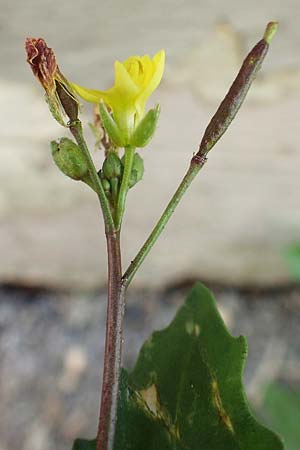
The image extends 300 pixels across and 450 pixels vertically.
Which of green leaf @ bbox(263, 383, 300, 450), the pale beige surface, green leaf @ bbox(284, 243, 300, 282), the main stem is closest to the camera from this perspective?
the main stem

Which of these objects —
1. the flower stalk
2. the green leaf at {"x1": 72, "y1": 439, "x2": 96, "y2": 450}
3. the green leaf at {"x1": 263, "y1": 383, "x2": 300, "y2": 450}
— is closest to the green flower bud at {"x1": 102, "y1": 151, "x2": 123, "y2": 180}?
the flower stalk

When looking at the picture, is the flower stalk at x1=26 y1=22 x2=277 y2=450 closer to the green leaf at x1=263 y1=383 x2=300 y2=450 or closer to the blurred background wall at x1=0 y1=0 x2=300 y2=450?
the blurred background wall at x1=0 y1=0 x2=300 y2=450

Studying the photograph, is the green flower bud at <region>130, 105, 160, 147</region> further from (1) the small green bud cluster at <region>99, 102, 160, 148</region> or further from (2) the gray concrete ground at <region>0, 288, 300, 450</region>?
(2) the gray concrete ground at <region>0, 288, 300, 450</region>

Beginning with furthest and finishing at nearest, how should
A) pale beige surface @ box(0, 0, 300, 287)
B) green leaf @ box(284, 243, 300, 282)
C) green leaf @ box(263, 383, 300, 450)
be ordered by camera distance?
green leaf @ box(284, 243, 300, 282) < green leaf @ box(263, 383, 300, 450) < pale beige surface @ box(0, 0, 300, 287)

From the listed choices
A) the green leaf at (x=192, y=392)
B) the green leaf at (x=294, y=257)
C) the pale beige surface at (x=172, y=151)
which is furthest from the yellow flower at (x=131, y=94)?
the green leaf at (x=294, y=257)

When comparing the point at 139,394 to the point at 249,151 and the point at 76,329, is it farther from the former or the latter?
the point at 76,329

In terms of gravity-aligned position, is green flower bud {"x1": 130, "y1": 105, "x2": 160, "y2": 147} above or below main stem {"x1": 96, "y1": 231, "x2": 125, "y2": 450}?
above

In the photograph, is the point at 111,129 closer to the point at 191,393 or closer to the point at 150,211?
the point at 191,393

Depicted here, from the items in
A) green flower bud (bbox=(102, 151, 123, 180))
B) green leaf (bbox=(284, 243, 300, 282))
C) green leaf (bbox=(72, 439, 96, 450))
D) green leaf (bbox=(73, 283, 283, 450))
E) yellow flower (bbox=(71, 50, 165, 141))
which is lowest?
green leaf (bbox=(72, 439, 96, 450))

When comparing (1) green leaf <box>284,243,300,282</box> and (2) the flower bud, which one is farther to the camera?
(1) green leaf <box>284,243,300,282</box>
